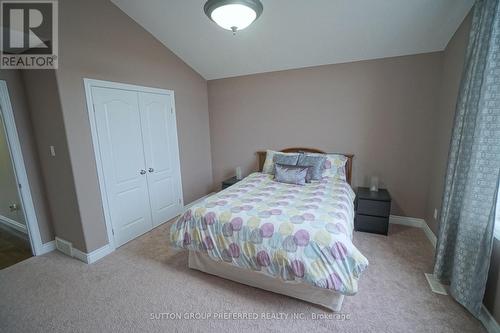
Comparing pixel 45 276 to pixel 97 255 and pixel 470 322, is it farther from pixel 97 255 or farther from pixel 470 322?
pixel 470 322

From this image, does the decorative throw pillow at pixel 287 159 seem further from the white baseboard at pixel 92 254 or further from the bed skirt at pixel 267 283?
the white baseboard at pixel 92 254

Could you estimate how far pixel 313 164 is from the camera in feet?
10.3

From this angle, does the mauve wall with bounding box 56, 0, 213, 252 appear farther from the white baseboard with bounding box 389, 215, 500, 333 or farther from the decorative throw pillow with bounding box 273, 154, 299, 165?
the white baseboard with bounding box 389, 215, 500, 333

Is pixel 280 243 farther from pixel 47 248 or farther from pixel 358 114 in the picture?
pixel 47 248

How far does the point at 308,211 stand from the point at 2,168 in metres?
4.32

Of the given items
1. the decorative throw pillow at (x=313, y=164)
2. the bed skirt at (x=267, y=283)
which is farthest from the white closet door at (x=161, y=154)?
the decorative throw pillow at (x=313, y=164)

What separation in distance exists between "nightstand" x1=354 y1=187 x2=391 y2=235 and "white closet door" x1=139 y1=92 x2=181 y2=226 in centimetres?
275

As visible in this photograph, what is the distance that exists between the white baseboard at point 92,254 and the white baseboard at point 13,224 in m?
1.37

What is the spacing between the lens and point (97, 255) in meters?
2.56

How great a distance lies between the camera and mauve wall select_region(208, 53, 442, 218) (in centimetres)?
296

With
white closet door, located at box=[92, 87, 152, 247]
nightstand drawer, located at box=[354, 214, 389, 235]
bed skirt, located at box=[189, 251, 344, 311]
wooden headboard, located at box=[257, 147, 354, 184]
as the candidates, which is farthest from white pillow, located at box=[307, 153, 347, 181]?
white closet door, located at box=[92, 87, 152, 247]

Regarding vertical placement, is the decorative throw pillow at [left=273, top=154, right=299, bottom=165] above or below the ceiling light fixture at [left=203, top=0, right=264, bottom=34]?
below

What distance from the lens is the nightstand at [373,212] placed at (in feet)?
9.45

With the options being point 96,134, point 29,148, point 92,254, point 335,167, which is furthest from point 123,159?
point 335,167
